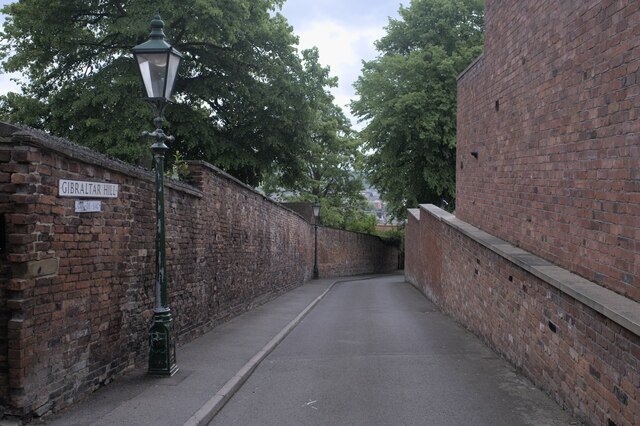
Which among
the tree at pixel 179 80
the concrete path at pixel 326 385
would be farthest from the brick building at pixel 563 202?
the tree at pixel 179 80

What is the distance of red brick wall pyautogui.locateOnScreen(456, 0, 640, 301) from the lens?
507 centimetres

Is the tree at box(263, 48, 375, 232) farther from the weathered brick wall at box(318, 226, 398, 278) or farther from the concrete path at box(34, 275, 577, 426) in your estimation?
the concrete path at box(34, 275, 577, 426)

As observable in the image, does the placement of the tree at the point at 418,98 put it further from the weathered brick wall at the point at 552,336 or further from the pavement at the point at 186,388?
the pavement at the point at 186,388

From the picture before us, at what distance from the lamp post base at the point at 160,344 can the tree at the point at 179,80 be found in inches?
406

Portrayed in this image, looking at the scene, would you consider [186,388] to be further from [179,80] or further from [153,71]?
[179,80]

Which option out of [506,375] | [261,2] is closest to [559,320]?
[506,375]

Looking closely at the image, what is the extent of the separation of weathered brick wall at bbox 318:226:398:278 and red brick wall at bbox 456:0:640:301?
66.5ft

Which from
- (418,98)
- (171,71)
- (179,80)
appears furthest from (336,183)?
(171,71)

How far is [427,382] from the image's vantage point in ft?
22.2

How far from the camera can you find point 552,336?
605 cm

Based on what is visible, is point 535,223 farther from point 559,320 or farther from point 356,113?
point 356,113

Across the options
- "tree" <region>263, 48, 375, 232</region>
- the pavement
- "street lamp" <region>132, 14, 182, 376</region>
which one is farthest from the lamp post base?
"tree" <region>263, 48, 375, 232</region>

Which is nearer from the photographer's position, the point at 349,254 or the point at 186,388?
the point at 186,388

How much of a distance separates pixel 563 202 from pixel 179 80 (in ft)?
53.6
